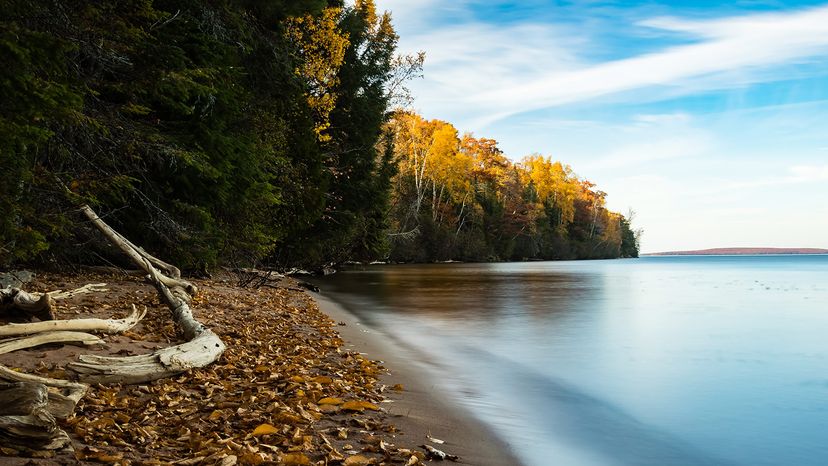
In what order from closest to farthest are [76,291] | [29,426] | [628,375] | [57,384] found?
[29,426], [57,384], [76,291], [628,375]

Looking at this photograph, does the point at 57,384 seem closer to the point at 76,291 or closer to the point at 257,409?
the point at 257,409

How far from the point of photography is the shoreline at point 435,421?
4.55 metres

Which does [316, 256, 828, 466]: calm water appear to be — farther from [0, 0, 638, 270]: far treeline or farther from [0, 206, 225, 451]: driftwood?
[0, 0, 638, 270]: far treeline

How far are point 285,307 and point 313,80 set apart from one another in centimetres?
1132

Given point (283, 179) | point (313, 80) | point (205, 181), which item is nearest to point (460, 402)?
point (205, 181)

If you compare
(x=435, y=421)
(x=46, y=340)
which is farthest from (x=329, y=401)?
(x=46, y=340)

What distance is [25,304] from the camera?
6.25 m

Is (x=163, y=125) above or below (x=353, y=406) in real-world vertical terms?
above

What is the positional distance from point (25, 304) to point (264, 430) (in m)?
3.78

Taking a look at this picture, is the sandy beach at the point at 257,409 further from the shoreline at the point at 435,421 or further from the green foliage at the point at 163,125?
the green foliage at the point at 163,125

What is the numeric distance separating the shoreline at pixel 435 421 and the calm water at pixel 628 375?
22 centimetres

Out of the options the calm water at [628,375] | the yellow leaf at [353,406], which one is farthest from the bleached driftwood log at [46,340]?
the calm water at [628,375]

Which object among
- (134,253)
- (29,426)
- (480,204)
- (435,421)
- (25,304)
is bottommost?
(435,421)

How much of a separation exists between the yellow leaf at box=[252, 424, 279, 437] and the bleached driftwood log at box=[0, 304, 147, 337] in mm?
3044
